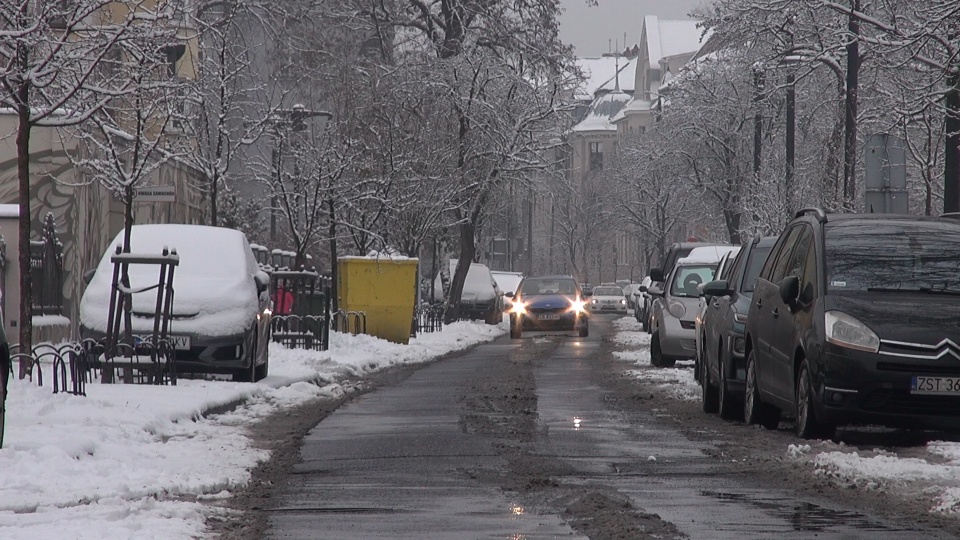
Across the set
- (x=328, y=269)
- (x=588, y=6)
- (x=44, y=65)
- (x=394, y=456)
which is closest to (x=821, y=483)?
(x=394, y=456)

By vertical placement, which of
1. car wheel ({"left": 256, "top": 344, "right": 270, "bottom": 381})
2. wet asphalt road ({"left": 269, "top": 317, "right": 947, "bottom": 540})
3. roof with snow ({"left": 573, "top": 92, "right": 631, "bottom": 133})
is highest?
roof with snow ({"left": 573, "top": 92, "right": 631, "bottom": 133})

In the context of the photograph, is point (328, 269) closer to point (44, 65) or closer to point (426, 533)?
point (44, 65)

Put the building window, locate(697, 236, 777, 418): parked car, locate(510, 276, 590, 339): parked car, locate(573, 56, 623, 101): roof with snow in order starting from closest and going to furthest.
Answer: locate(697, 236, 777, 418): parked car
locate(510, 276, 590, 339): parked car
the building window
locate(573, 56, 623, 101): roof with snow

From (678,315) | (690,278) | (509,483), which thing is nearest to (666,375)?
(678,315)

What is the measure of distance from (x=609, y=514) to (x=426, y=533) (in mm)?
1010

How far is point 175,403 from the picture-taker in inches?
597

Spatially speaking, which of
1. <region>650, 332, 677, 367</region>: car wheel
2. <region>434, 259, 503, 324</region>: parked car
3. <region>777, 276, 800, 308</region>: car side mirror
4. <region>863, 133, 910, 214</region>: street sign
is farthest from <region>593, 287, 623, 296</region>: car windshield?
<region>777, 276, 800, 308</region>: car side mirror

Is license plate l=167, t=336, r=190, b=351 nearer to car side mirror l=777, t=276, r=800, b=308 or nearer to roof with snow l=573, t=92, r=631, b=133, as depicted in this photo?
car side mirror l=777, t=276, r=800, b=308

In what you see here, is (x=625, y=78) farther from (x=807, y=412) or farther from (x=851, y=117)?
(x=807, y=412)

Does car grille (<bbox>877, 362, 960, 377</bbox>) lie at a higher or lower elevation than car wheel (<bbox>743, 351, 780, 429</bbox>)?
higher

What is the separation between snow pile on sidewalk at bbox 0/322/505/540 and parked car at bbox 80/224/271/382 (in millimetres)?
462

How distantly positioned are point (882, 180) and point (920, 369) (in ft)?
41.5

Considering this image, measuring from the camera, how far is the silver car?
958 inches

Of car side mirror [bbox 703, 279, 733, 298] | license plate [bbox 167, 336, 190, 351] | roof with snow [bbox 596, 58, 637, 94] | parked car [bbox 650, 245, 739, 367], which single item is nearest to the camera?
car side mirror [bbox 703, 279, 733, 298]
